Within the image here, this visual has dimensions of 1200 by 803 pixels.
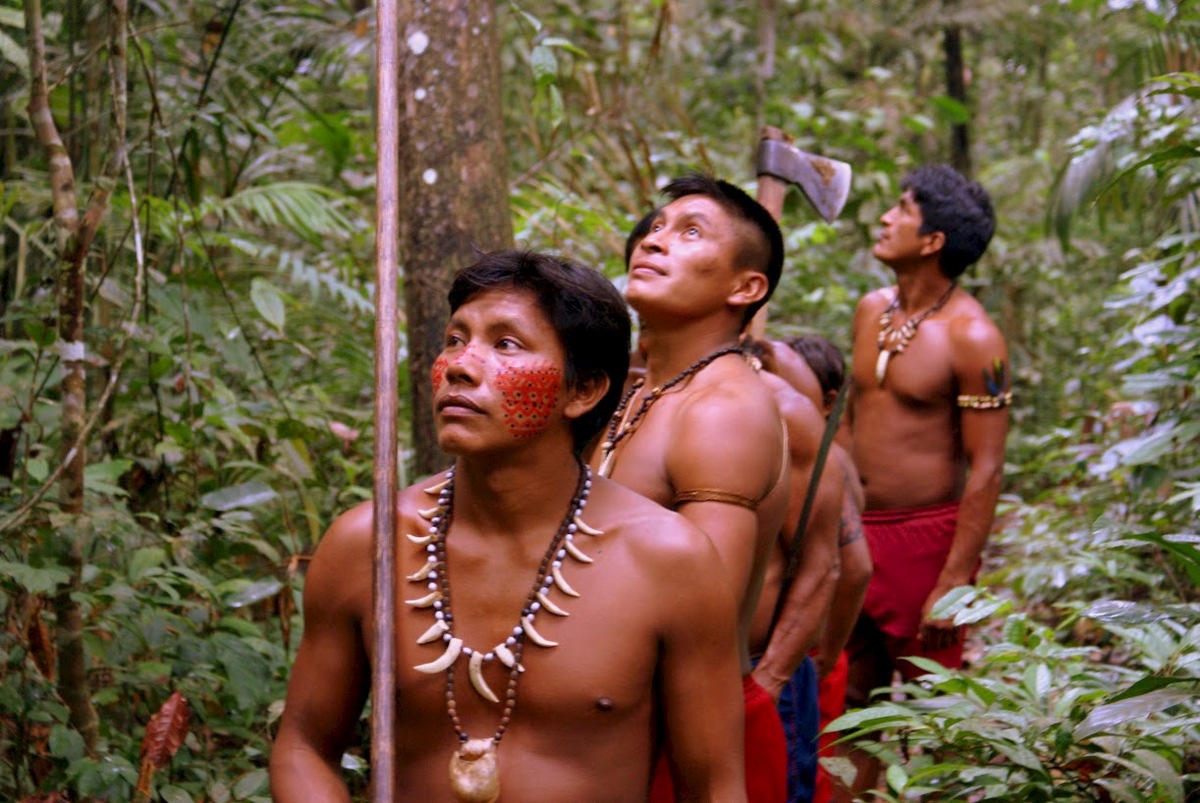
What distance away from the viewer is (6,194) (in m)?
3.67

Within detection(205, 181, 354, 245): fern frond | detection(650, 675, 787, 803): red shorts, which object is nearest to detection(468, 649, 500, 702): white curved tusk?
detection(650, 675, 787, 803): red shorts

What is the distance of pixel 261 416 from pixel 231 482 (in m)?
0.25

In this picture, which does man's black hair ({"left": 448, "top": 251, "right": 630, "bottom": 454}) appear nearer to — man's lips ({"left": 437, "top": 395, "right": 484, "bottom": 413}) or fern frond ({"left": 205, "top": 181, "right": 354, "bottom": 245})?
man's lips ({"left": 437, "top": 395, "right": 484, "bottom": 413})

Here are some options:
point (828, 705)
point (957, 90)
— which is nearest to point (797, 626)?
point (828, 705)

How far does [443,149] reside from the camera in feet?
12.3

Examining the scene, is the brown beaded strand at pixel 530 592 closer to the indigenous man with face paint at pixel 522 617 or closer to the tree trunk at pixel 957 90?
the indigenous man with face paint at pixel 522 617

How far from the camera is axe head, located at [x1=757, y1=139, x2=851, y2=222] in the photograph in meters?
3.78

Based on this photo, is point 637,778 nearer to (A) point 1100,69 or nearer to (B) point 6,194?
(B) point 6,194

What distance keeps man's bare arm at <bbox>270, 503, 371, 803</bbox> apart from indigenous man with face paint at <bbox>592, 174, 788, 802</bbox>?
723mm

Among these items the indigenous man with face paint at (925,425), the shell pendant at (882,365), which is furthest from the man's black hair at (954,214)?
the shell pendant at (882,365)

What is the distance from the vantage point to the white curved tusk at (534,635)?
2.08 m

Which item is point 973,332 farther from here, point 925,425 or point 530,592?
point 530,592

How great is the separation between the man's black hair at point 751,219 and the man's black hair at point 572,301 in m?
0.86

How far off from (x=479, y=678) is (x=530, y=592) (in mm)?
160
